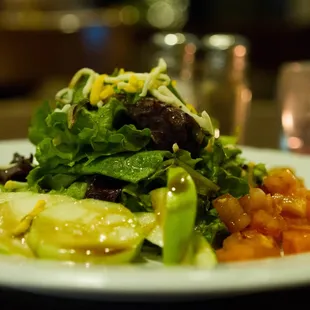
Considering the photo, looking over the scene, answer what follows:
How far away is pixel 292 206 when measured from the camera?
119cm

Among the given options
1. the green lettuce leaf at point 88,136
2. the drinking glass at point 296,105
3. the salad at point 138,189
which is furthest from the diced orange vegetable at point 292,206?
the drinking glass at point 296,105

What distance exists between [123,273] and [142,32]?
5.53 m

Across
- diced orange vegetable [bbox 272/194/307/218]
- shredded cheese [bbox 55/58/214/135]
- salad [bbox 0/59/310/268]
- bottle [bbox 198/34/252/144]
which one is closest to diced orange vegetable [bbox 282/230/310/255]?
salad [bbox 0/59/310/268]

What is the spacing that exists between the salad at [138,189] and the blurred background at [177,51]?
0.28 metres

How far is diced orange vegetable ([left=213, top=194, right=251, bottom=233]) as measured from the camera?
1.13 m

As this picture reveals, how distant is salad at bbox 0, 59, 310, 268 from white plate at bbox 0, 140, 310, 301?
0.60ft

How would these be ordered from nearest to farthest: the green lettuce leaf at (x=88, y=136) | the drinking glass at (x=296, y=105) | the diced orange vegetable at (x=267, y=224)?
the diced orange vegetable at (x=267, y=224), the green lettuce leaf at (x=88, y=136), the drinking glass at (x=296, y=105)

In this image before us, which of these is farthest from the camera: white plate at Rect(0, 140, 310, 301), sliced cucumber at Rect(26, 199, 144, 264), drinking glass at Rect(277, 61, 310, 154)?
drinking glass at Rect(277, 61, 310, 154)

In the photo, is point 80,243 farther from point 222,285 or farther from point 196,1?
point 196,1

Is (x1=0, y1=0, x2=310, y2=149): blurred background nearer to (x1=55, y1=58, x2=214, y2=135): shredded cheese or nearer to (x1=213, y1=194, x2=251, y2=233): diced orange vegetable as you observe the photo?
(x1=55, y1=58, x2=214, y2=135): shredded cheese

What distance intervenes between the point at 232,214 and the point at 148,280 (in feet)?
1.43

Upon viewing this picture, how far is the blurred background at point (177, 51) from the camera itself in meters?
2.37

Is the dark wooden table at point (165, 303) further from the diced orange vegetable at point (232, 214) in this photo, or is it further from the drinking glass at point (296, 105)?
the drinking glass at point (296, 105)

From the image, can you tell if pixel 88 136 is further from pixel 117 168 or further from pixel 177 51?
pixel 177 51
